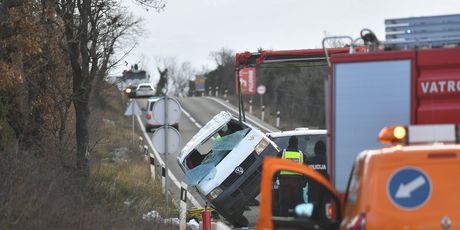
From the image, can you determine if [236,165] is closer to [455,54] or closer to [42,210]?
[42,210]

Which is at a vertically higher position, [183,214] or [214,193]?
[214,193]

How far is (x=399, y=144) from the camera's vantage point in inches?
243

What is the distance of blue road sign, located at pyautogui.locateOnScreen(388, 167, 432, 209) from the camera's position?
18.7ft

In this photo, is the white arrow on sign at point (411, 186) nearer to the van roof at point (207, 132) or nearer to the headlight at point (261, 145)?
the headlight at point (261, 145)

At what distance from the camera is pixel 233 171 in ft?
48.0

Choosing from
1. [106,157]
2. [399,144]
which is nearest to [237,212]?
[399,144]

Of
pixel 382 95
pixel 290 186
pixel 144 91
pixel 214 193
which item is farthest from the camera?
pixel 144 91

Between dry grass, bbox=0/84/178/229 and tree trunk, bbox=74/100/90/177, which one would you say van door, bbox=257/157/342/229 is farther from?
tree trunk, bbox=74/100/90/177

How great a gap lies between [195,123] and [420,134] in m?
39.8

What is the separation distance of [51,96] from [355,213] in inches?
510

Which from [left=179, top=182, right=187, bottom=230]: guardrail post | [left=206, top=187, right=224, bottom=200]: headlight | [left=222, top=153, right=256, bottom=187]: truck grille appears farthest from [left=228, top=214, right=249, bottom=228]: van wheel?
[left=179, top=182, right=187, bottom=230]: guardrail post

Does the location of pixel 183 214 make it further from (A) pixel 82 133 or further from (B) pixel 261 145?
(A) pixel 82 133

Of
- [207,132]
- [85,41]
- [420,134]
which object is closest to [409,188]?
[420,134]

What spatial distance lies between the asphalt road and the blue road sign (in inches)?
381
